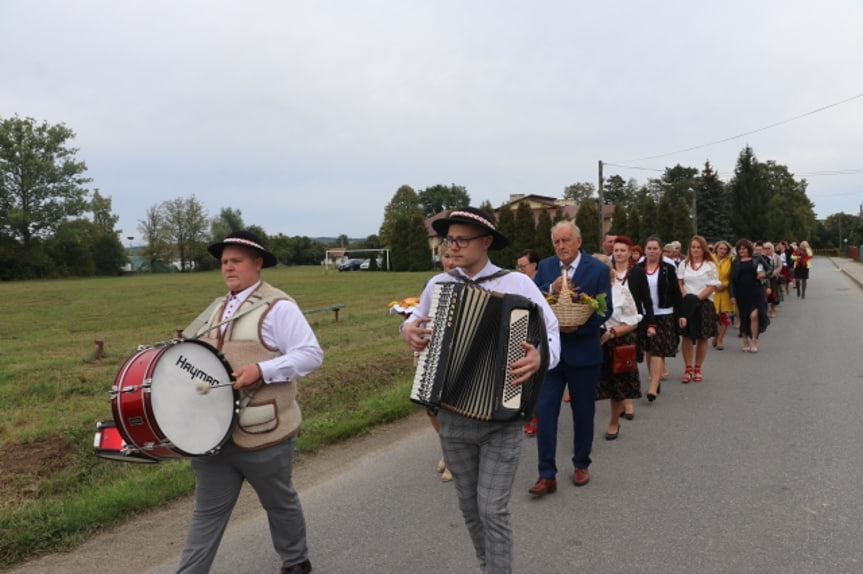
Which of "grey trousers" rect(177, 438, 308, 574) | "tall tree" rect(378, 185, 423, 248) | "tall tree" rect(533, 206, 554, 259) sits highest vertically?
"tall tree" rect(378, 185, 423, 248)

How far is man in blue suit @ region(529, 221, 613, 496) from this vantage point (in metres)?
4.38

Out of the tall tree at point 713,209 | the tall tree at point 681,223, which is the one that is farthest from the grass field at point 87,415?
the tall tree at point 713,209

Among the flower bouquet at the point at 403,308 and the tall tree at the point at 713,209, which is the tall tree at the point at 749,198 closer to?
the tall tree at the point at 713,209

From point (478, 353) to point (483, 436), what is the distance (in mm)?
440

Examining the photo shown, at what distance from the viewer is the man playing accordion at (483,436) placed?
9.04ft

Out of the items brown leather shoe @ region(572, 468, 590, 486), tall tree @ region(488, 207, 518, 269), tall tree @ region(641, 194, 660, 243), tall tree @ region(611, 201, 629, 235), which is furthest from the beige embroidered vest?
tall tree @ region(611, 201, 629, 235)

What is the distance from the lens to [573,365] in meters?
4.38

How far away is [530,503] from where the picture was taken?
429cm

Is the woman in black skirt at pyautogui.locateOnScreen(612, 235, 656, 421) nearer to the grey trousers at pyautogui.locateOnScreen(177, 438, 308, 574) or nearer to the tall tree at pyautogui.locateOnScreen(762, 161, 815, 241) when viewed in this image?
the grey trousers at pyautogui.locateOnScreen(177, 438, 308, 574)

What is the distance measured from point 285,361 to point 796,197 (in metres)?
106

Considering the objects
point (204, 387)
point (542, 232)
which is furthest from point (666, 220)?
point (204, 387)

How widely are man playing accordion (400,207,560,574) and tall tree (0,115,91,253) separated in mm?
73620

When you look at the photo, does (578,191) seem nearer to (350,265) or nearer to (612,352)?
(350,265)

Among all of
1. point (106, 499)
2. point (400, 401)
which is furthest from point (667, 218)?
point (106, 499)
